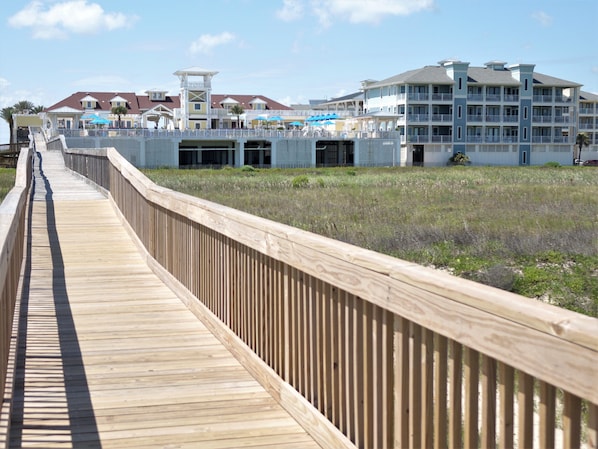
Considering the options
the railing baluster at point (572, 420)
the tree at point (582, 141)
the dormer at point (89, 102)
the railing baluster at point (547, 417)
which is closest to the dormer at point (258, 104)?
the dormer at point (89, 102)

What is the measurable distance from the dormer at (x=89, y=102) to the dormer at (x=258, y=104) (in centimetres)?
1919

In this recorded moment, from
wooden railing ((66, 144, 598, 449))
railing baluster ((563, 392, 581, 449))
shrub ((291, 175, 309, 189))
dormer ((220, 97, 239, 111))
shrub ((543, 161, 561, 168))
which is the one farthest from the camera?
dormer ((220, 97, 239, 111))

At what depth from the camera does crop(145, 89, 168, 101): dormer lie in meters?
106

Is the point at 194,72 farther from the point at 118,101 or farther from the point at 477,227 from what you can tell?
the point at 477,227

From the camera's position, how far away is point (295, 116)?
98875 millimetres

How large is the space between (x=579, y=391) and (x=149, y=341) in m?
4.79

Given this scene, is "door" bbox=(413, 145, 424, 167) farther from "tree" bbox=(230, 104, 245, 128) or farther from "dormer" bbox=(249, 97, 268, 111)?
"dormer" bbox=(249, 97, 268, 111)

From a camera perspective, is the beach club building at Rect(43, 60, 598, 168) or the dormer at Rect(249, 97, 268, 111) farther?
the dormer at Rect(249, 97, 268, 111)

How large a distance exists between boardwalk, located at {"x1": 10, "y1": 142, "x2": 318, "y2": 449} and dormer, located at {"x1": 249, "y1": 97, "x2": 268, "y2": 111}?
96.3 m

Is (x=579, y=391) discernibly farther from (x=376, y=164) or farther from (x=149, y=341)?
(x=376, y=164)

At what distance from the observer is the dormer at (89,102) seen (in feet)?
332

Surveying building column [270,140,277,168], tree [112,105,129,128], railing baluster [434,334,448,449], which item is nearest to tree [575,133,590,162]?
building column [270,140,277,168]

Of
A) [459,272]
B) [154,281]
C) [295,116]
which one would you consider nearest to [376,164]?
[295,116]

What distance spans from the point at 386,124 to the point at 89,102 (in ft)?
122
